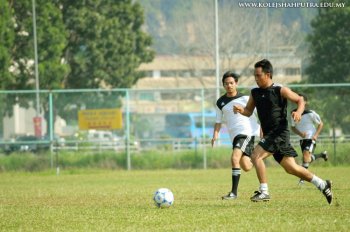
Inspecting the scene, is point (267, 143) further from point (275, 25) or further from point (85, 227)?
point (275, 25)

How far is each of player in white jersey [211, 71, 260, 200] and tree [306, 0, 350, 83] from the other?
73.5ft

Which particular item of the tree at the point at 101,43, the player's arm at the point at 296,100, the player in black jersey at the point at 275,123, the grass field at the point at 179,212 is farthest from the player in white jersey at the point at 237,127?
the tree at the point at 101,43

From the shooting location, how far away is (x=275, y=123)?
11.7m

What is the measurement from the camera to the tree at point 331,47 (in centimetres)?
3725

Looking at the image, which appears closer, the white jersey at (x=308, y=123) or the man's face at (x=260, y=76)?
the man's face at (x=260, y=76)

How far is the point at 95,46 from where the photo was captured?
43656mm

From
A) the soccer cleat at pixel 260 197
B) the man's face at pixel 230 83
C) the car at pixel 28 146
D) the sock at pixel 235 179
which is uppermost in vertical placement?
the man's face at pixel 230 83

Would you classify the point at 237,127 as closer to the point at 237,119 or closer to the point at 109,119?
the point at 237,119

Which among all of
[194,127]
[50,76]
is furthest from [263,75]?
[50,76]

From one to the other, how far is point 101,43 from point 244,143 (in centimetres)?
3089

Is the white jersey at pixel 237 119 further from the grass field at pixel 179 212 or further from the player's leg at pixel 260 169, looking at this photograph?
the player's leg at pixel 260 169

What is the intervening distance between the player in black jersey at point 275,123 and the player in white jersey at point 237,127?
1.94 m

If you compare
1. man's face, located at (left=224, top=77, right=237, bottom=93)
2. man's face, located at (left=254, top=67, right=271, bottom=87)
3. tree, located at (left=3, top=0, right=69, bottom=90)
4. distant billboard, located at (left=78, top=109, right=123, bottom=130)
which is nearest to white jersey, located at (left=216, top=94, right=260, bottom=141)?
man's face, located at (left=224, top=77, right=237, bottom=93)

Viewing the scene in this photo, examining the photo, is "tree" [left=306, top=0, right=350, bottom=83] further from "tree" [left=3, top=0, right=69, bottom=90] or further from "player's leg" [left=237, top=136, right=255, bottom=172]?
"player's leg" [left=237, top=136, right=255, bottom=172]
